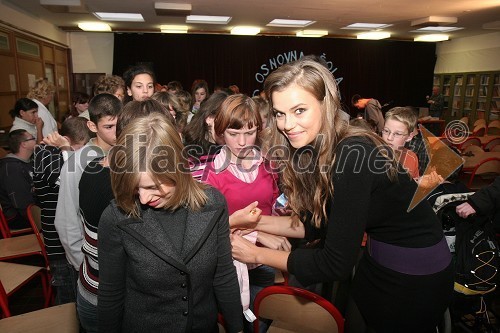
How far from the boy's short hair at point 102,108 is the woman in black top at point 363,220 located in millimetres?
1101

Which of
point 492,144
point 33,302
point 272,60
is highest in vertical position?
point 272,60

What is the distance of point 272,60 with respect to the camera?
→ 11898 millimetres

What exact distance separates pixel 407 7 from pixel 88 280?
24.0 feet

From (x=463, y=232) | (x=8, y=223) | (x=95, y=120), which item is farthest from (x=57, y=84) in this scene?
(x=463, y=232)

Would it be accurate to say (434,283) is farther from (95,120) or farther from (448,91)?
(448,91)

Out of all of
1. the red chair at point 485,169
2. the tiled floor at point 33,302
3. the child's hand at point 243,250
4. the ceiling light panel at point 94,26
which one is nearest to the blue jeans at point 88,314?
the child's hand at point 243,250

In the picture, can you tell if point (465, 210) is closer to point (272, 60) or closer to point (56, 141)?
point (56, 141)

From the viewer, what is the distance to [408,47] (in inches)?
504

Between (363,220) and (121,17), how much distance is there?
8782mm

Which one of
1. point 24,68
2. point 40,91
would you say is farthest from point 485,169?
point 24,68

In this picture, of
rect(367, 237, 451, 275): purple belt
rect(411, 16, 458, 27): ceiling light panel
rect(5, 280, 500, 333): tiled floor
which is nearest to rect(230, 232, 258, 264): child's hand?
rect(367, 237, 451, 275): purple belt

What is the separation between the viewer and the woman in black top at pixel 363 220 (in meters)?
1.09

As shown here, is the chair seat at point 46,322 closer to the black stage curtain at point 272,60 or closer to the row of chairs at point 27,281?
the row of chairs at point 27,281

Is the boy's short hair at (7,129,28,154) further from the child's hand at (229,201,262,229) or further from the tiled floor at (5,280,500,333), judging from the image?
the child's hand at (229,201,262,229)
